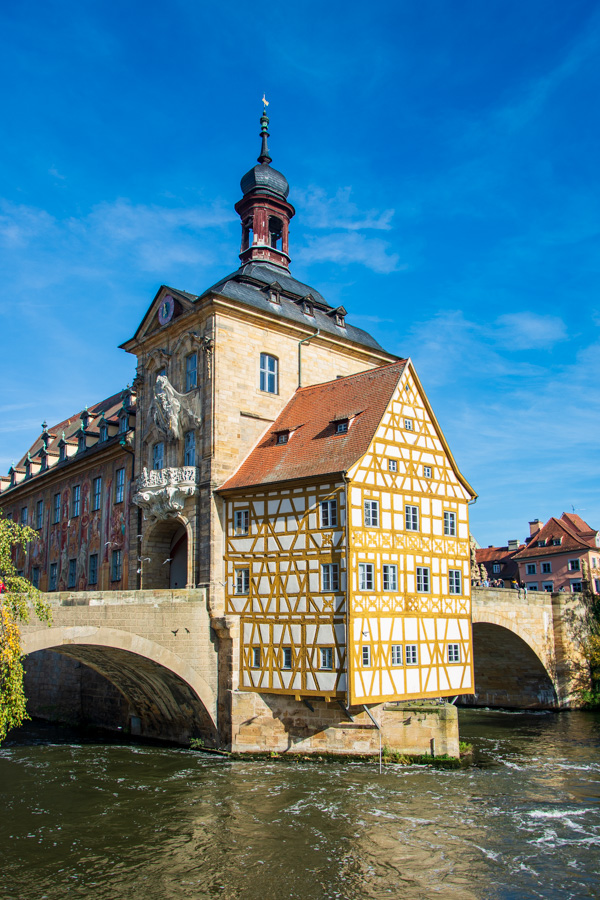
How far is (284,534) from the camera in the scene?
82.9 ft

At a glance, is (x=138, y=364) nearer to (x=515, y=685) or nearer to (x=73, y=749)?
(x=73, y=749)

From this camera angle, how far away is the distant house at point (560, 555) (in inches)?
2410

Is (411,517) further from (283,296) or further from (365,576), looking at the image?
(283,296)

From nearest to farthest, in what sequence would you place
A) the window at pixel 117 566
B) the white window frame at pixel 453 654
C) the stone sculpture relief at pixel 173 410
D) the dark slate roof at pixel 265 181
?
the white window frame at pixel 453 654, the stone sculpture relief at pixel 173 410, the window at pixel 117 566, the dark slate roof at pixel 265 181

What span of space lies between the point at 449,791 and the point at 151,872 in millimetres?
8631

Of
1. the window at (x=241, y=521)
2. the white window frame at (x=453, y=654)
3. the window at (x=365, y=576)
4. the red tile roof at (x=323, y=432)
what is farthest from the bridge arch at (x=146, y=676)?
the white window frame at (x=453, y=654)

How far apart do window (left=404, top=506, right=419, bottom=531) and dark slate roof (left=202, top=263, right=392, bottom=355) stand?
925cm

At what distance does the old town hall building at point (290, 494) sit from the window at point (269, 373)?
71 millimetres

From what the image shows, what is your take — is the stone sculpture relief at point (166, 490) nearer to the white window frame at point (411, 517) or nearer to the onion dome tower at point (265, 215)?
the white window frame at point (411, 517)

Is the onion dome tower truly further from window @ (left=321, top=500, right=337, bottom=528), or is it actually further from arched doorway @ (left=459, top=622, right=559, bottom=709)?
arched doorway @ (left=459, top=622, right=559, bottom=709)

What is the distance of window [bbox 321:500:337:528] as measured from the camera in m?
24.1

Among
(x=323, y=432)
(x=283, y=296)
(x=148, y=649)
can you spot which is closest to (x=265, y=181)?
(x=283, y=296)

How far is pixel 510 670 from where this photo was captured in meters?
40.9

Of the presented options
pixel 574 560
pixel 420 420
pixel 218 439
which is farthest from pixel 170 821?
pixel 574 560
